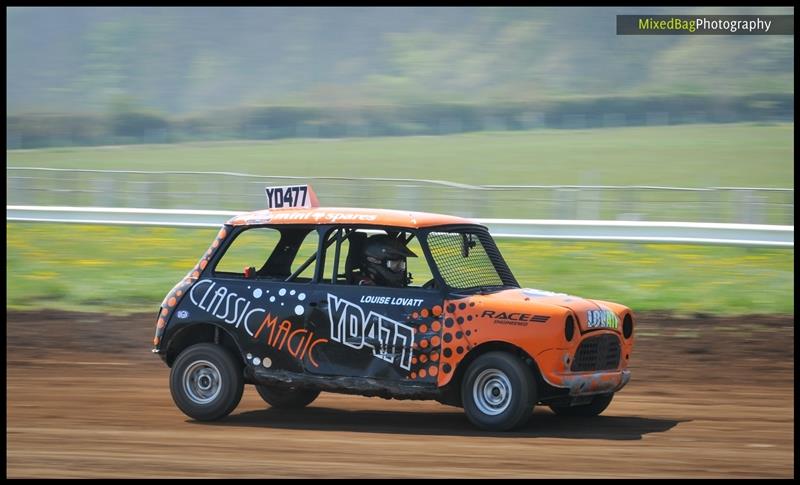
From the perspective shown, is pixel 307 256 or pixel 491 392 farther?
pixel 307 256

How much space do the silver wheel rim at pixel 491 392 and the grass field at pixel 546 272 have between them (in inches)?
274

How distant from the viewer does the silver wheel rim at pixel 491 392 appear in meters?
8.78

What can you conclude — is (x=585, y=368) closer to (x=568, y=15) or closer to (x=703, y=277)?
(x=703, y=277)

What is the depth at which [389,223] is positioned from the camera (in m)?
9.39

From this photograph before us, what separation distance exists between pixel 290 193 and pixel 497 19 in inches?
1547

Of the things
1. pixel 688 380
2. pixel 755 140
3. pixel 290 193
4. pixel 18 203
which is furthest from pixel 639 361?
pixel 755 140

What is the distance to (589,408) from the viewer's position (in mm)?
9758

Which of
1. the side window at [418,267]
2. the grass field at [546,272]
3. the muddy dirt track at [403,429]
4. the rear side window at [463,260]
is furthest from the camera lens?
the grass field at [546,272]

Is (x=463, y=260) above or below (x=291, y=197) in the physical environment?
below

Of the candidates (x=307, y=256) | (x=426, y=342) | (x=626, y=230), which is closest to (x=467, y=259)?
(x=426, y=342)

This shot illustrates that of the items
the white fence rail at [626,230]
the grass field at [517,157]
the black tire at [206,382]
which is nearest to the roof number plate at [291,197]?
the black tire at [206,382]

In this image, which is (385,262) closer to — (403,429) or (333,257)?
(333,257)

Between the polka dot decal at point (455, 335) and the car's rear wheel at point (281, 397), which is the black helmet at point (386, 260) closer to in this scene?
the polka dot decal at point (455, 335)

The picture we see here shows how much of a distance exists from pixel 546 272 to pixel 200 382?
9.26m
